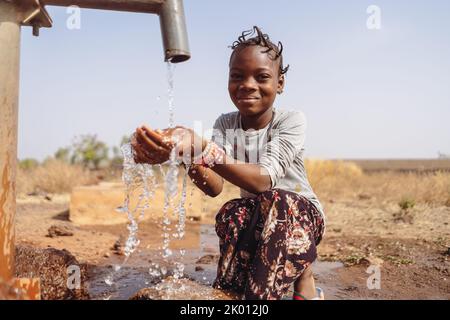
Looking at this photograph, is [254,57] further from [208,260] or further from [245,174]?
[208,260]

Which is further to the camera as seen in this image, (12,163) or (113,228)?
(113,228)

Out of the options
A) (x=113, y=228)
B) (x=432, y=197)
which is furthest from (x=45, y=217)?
(x=432, y=197)

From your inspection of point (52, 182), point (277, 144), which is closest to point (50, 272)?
point (277, 144)

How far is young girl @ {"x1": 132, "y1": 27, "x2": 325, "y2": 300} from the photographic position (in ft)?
5.99

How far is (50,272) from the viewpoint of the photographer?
2195mm

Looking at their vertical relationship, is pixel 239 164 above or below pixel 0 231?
above

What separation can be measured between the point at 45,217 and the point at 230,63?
174 inches

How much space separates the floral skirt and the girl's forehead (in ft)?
2.12

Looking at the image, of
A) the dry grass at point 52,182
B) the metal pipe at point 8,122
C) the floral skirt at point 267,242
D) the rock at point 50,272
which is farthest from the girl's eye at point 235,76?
the dry grass at point 52,182

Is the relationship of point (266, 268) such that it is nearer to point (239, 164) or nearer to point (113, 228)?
point (239, 164)

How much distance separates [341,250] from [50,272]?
2.74 m

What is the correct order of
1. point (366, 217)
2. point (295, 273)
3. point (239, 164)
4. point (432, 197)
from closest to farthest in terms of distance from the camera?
1. point (239, 164)
2. point (295, 273)
3. point (366, 217)
4. point (432, 197)

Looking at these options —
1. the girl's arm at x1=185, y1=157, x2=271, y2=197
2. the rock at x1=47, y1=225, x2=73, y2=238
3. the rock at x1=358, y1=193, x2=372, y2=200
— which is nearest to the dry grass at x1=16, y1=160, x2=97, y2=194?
the rock at x1=47, y1=225, x2=73, y2=238

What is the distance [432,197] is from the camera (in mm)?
6910
